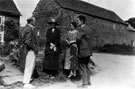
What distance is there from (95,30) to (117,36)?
30.8 ft

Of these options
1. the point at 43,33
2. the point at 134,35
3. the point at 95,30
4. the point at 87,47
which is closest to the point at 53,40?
the point at 87,47

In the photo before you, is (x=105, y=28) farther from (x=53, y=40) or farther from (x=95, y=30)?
(x=53, y=40)

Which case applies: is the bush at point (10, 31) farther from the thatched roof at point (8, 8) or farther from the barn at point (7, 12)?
the thatched roof at point (8, 8)

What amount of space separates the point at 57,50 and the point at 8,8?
27686 millimetres

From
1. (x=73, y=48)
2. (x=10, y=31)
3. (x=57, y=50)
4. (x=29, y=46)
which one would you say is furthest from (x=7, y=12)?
(x=29, y=46)

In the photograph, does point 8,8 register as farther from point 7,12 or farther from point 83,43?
point 83,43

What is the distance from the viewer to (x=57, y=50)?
6996mm

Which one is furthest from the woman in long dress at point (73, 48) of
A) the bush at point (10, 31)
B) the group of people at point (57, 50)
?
the bush at point (10, 31)

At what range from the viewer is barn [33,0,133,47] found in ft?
96.3

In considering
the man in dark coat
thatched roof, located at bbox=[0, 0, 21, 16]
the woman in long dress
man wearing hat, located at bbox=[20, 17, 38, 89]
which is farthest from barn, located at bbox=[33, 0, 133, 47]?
man wearing hat, located at bbox=[20, 17, 38, 89]

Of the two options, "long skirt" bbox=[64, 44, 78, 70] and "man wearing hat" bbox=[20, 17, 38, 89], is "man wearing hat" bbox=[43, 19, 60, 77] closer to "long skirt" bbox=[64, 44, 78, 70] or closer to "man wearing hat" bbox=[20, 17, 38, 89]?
"long skirt" bbox=[64, 44, 78, 70]

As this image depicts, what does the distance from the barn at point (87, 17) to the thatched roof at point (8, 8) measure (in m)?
3.04

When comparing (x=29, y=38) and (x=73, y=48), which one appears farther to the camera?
(x=73, y=48)

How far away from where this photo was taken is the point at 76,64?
22.1ft
